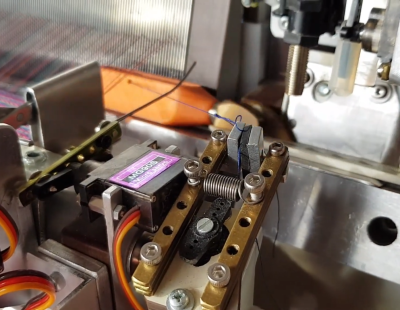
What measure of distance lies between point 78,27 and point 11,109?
40 centimetres

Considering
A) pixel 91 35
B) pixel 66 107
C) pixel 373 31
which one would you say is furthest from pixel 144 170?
pixel 91 35

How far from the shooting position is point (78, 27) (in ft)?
3.47

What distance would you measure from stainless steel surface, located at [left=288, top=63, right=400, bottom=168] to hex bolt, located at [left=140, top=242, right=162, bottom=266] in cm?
52

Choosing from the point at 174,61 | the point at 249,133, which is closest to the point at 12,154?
the point at 249,133

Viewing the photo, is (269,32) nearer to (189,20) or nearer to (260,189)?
(189,20)

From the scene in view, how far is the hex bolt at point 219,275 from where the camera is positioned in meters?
0.48

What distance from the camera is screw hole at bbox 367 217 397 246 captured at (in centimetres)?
75

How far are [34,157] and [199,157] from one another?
0.87ft

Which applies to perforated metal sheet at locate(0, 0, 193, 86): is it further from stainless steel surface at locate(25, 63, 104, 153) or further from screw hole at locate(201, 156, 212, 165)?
screw hole at locate(201, 156, 212, 165)

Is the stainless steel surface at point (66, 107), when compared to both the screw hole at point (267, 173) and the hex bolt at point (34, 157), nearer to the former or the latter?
the hex bolt at point (34, 157)

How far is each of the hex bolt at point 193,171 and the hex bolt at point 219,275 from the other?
0.13m

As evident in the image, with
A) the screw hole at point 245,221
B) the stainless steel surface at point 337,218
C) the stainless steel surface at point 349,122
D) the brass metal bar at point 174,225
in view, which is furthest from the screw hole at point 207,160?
the stainless steel surface at point 349,122

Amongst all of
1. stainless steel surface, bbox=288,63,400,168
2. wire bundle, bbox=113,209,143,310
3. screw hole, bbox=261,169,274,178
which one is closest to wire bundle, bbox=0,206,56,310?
wire bundle, bbox=113,209,143,310

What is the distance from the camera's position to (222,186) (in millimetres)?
557
